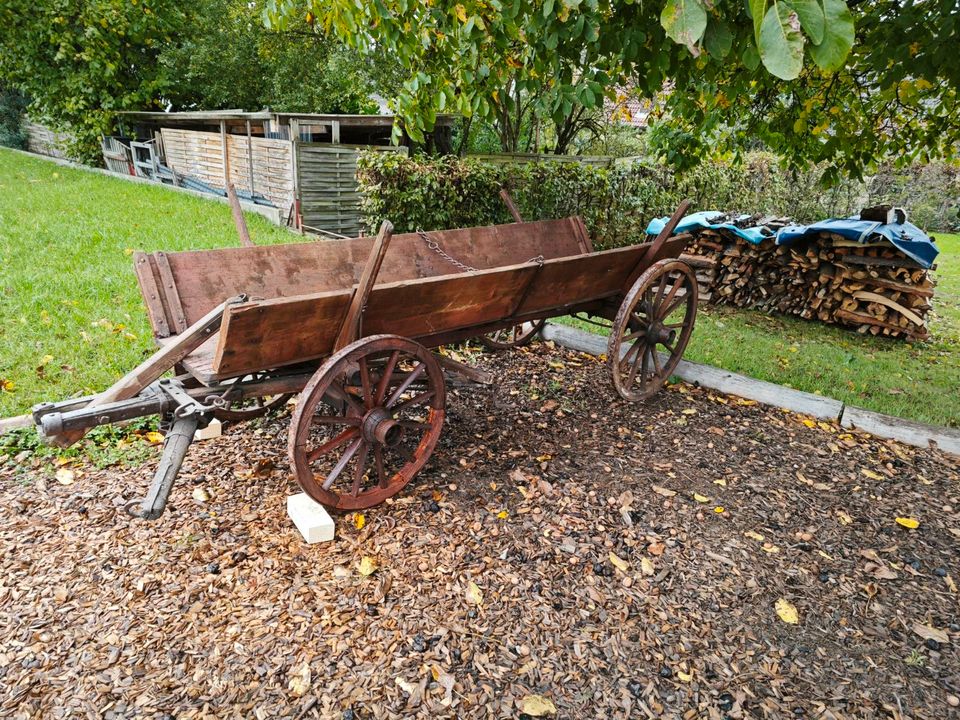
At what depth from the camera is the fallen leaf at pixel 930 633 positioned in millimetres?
2438

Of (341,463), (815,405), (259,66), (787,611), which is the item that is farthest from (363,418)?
(259,66)

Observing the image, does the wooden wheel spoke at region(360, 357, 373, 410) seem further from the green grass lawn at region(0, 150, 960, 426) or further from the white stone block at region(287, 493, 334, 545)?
the green grass lawn at region(0, 150, 960, 426)

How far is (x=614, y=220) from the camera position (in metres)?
10.0

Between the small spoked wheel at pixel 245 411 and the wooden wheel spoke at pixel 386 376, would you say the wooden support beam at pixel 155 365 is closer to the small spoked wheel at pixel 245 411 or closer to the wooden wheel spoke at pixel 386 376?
the small spoked wheel at pixel 245 411

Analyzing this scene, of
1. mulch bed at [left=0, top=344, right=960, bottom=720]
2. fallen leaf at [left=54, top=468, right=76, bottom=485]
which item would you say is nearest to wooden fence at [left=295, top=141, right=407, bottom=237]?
mulch bed at [left=0, top=344, right=960, bottom=720]

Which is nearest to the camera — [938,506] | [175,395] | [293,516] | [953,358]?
[175,395]

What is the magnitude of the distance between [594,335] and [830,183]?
2.32 meters

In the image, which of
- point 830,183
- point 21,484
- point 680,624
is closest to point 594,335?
point 830,183

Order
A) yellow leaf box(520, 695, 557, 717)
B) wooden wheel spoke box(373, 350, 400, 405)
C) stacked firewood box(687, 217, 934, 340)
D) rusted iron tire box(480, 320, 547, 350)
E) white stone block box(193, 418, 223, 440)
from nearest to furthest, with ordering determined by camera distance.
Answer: yellow leaf box(520, 695, 557, 717) < wooden wheel spoke box(373, 350, 400, 405) < white stone block box(193, 418, 223, 440) < rusted iron tire box(480, 320, 547, 350) < stacked firewood box(687, 217, 934, 340)

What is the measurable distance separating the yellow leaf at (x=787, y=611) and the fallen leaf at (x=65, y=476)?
3.22m

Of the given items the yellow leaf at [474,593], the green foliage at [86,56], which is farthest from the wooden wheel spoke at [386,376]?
the green foliage at [86,56]

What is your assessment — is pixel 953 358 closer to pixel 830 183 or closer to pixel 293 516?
pixel 830 183

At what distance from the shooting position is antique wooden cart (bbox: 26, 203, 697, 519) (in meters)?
2.44

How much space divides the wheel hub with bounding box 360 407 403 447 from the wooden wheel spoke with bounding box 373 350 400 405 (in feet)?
0.17
